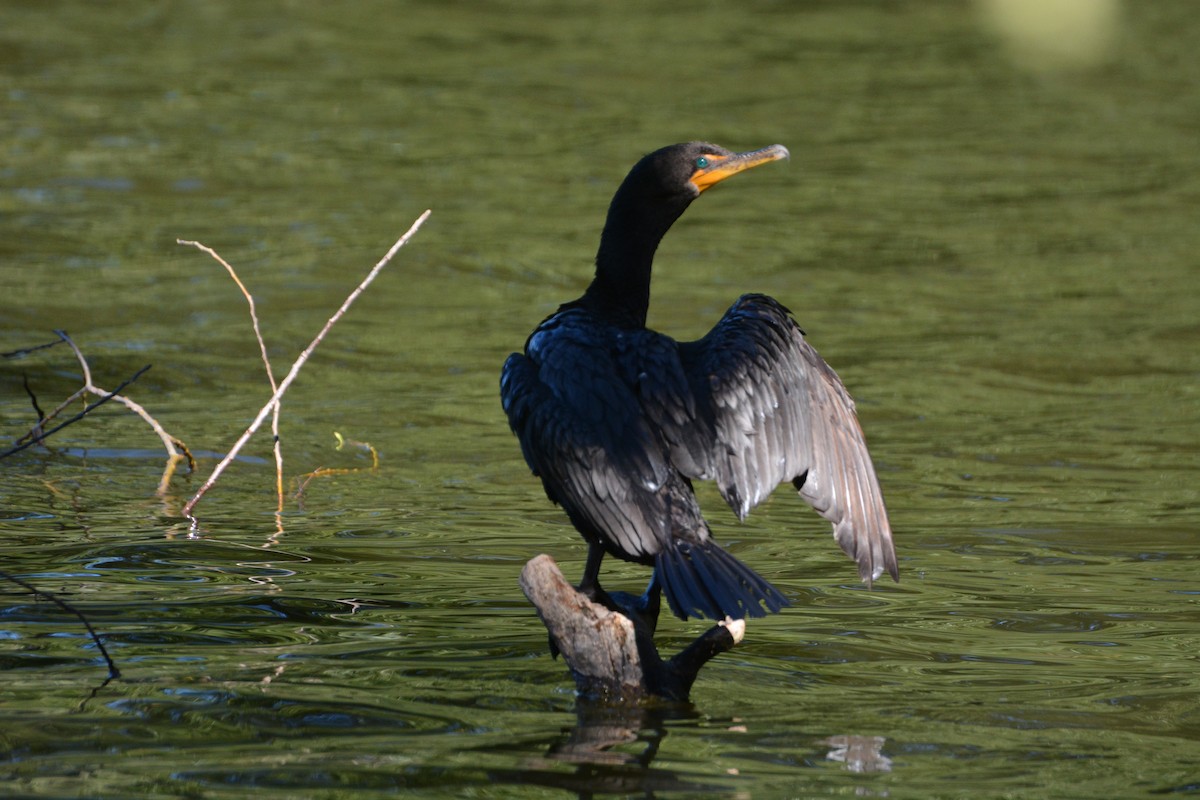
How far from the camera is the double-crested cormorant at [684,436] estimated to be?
5348 mm

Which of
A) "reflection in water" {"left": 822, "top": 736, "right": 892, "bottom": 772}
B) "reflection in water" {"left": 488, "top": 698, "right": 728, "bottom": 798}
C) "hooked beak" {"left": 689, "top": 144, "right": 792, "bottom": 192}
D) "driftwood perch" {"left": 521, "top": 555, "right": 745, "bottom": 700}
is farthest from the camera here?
"hooked beak" {"left": 689, "top": 144, "right": 792, "bottom": 192}

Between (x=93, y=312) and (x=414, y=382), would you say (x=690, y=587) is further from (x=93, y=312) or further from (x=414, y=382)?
(x=93, y=312)

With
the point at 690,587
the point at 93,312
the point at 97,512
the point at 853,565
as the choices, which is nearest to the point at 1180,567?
the point at 853,565

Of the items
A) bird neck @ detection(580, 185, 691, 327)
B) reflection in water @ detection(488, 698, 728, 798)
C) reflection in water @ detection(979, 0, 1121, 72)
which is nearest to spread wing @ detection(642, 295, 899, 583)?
bird neck @ detection(580, 185, 691, 327)

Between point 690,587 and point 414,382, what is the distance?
618 cm

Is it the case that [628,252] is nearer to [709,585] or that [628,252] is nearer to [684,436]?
[684,436]

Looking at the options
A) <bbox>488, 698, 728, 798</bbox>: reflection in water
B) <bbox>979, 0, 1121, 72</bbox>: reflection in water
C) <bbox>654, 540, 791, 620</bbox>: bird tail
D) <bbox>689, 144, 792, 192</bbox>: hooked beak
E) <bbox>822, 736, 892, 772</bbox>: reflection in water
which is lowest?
<bbox>488, 698, 728, 798</bbox>: reflection in water

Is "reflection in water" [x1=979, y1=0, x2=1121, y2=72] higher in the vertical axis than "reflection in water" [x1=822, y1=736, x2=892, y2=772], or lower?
higher

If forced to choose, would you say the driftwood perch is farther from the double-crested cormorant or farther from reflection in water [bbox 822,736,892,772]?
reflection in water [bbox 822,736,892,772]

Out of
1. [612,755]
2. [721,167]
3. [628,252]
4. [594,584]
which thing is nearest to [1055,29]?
[721,167]

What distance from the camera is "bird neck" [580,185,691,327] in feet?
20.8

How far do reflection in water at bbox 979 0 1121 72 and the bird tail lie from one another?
623 inches

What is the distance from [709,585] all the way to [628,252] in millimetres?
1678

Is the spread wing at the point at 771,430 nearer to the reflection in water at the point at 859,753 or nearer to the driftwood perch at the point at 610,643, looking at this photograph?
the driftwood perch at the point at 610,643
